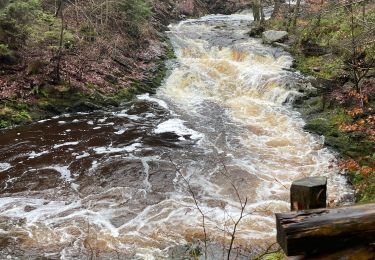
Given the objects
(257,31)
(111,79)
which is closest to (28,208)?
(111,79)

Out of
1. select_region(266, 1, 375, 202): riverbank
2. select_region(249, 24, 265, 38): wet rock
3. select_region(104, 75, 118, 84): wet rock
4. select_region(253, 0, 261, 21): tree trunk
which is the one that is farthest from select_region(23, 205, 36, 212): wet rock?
select_region(253, 0, 261, 21): tree trunk

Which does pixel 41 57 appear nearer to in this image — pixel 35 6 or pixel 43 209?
pixel 35 6

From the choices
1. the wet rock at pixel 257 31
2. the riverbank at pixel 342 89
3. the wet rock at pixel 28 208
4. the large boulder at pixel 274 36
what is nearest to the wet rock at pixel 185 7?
the wet rock at pixel 257 31

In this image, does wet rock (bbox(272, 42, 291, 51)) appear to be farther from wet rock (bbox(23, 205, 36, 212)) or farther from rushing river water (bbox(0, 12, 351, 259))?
wet rock (bbox(23, 205, 36, 212))

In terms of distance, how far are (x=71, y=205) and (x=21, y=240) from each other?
145 cm

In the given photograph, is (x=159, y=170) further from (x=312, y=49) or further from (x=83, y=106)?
(x=312, y=49)

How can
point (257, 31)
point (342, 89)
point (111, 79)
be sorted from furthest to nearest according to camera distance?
point (257, 31), point (111, 79), point (342, 89)

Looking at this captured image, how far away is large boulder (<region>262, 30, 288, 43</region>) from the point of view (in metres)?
21.2

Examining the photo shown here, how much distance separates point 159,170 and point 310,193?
715 centimetres

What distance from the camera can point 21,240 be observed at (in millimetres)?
6766

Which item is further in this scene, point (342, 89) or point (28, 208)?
point (342, 89)

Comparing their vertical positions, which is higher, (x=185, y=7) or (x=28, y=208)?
(x=185, y=7)

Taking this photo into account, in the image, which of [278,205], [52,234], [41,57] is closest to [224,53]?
[41,57]

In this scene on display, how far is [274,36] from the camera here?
21.5 metres
